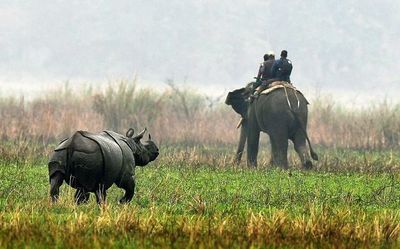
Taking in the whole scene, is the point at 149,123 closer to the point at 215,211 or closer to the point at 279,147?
the point at 279,147

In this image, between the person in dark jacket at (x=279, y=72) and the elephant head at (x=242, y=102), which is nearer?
the person in dark jacket at (x=279, y=72)

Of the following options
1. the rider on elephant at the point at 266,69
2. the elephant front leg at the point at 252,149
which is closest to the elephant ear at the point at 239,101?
the elephant front leg at the point at 252,149

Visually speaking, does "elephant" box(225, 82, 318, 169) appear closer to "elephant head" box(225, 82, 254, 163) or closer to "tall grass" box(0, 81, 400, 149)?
"elephant head" box(225, 82, 254, 163)

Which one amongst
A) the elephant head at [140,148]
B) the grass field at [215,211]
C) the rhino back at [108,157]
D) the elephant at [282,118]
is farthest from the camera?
the elephant at [282,118]

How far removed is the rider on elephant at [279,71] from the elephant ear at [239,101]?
53.0 inches

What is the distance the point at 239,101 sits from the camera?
88.0 feet

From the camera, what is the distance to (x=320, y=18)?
406 feet

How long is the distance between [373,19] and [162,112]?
9093 centimetres

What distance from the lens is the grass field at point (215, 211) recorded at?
38.0 ft

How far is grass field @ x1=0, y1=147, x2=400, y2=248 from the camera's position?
11594mm

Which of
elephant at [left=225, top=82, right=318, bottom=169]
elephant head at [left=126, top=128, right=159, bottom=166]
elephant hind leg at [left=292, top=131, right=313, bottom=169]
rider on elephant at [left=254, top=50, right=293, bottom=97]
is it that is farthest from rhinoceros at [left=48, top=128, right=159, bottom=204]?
rider on elephant at [left=254, top=50, right=293, bottom=97]

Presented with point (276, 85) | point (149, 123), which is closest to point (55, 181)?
point (276, 85)

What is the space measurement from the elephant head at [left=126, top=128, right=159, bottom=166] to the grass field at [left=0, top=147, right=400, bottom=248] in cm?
47

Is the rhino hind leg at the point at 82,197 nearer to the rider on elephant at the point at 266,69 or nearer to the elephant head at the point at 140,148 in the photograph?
the elephant head at the point at 140,148
